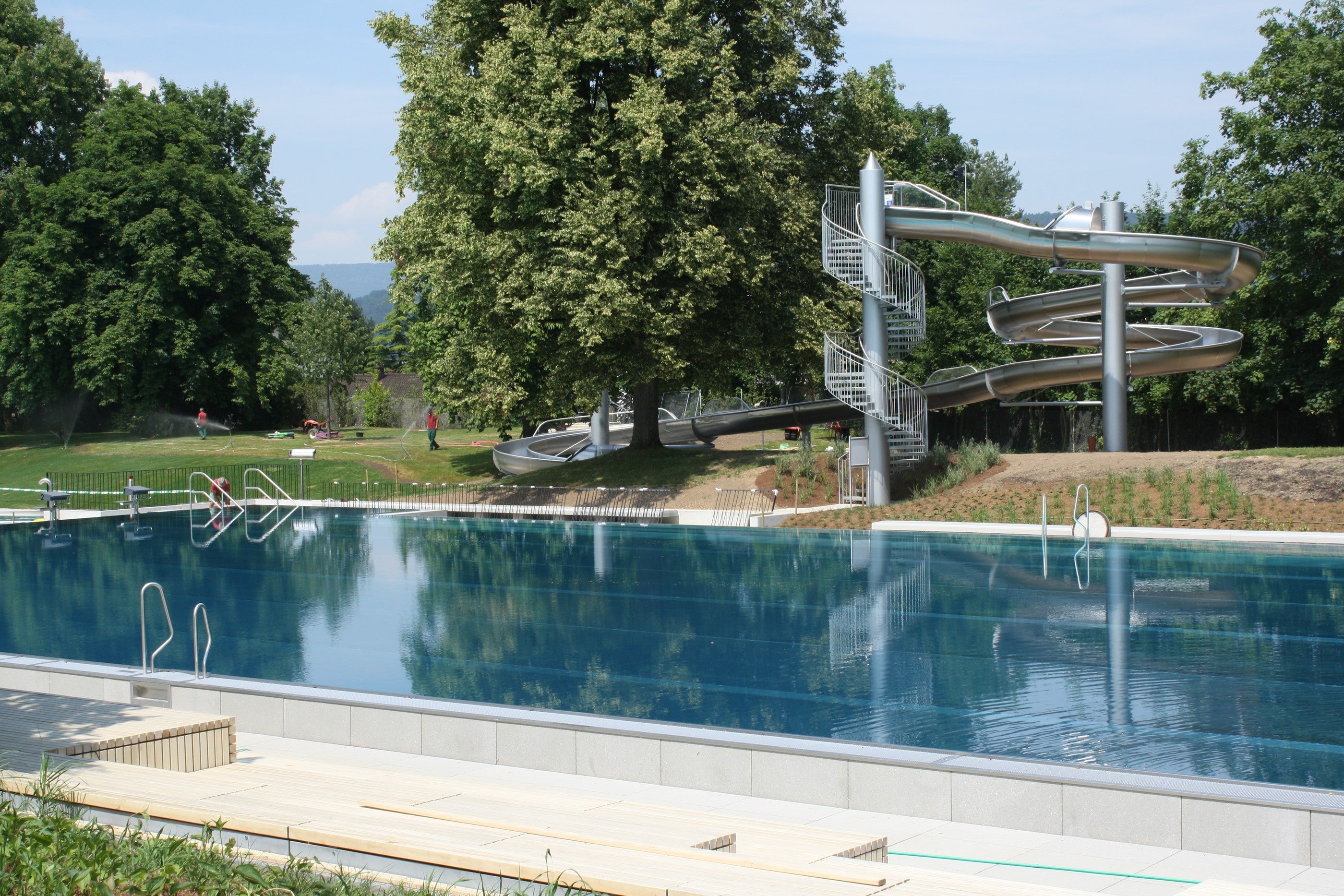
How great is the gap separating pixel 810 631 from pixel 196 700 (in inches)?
258

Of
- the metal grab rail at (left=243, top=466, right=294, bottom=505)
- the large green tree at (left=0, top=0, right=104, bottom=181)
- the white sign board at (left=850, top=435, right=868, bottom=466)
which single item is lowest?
Result: the metal grab rail at (left=243, top=466, right=294, bottom=505)

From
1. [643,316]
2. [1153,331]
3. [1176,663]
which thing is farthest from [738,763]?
[1153,331]

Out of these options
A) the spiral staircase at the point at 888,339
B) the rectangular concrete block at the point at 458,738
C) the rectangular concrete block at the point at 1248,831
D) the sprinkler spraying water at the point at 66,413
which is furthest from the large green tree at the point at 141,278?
the rectangular concrete block at the point at 1248,831

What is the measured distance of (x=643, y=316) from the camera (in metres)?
27.4

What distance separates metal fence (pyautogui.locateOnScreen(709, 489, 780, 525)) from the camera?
85.5ft

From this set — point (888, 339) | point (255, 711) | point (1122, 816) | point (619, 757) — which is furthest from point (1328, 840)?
point (888, 339)

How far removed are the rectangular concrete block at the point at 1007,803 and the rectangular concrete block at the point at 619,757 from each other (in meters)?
2.09

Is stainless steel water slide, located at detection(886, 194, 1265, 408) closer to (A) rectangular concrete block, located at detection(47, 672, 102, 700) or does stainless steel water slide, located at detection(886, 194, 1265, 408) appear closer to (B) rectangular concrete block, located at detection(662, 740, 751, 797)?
(B) rectangular concrete block, located at detection(662, 740, 751, 797)

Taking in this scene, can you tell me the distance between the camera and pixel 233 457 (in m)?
39.3

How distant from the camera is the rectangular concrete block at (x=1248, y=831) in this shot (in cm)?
624

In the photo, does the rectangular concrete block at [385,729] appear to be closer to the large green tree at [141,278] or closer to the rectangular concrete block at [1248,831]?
the rectangular concrete block at [1248,831]

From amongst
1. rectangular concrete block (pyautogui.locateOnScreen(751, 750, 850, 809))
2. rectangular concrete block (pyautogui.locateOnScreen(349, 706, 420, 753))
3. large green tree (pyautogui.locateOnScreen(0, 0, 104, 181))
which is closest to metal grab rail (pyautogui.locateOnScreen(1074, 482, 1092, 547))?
rectangular concrete block (pyautogui.locateOnScreen(751, 750, 850, 809))

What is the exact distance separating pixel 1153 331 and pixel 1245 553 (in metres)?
14.0

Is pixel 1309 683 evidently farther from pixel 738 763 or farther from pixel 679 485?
pixel 679 485
